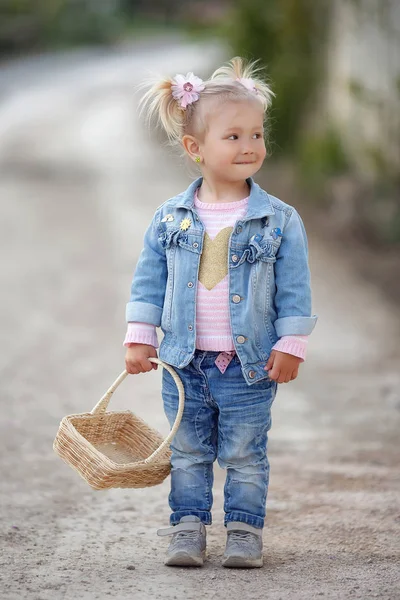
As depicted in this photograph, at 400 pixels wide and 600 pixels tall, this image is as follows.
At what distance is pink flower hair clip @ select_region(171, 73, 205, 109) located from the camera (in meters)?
3.43

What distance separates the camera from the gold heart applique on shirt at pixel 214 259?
343 cm

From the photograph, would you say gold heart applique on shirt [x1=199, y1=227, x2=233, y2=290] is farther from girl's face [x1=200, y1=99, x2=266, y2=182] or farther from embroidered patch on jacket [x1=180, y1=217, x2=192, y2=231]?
girl's face [x1=200, y1=99, x2=266, y2=182]

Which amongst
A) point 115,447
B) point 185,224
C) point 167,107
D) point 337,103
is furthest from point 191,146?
point 337,103

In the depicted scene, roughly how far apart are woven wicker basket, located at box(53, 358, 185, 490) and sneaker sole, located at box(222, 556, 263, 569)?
35cm

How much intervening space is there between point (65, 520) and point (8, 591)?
0.83 metres

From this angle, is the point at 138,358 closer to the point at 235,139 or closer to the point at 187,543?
the point at 187,543

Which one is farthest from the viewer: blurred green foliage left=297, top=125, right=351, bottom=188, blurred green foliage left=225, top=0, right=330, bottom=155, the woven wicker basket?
blurred green foliage left=225, top=0, right=330, bottom=155

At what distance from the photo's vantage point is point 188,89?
3443 mm

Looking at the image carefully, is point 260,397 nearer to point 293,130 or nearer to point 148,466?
point 148,466

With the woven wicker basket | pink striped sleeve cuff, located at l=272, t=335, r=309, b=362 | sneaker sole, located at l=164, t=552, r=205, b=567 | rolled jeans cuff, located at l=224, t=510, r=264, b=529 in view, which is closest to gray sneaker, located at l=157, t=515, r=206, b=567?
sneaker sole, located at l=164, t=552, r=205, b=567

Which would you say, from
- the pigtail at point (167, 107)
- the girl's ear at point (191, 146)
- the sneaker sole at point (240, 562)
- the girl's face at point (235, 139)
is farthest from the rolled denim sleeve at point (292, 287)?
the sneaker sole at point (240, 562)

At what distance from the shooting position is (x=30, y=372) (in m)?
6.23

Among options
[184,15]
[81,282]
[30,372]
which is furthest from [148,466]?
[184,15]

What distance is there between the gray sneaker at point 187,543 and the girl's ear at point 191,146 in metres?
1.17
